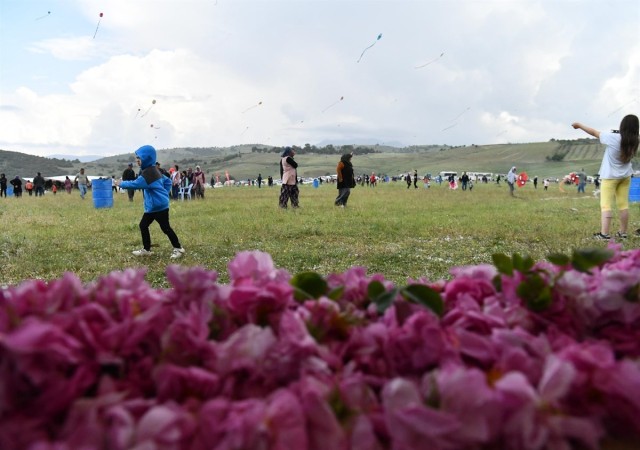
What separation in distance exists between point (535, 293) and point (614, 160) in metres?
8.72

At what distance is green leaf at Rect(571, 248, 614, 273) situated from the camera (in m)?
1.65

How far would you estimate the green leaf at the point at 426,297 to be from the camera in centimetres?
154

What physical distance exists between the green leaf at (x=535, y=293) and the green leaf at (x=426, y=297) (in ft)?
0.88

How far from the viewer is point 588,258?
5.53 ft

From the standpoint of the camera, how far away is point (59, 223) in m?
15.0

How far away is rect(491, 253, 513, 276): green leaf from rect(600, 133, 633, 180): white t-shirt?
8.36 meters

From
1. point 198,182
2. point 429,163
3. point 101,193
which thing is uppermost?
point 198,182

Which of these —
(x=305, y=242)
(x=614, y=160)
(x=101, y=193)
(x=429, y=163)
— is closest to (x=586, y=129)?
(x=614, y=160)

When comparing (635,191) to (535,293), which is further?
(635,191)

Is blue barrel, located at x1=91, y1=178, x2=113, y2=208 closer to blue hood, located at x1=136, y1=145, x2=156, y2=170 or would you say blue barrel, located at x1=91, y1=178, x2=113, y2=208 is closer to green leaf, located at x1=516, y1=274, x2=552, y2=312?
blue hood, located at x1=136, y1=145, x2=156, y2=170

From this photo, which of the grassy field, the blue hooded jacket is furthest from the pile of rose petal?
the blue hooded jacket

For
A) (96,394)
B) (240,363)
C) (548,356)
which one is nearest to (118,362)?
(96,394)

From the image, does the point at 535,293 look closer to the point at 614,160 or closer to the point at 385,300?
the point at 385,300

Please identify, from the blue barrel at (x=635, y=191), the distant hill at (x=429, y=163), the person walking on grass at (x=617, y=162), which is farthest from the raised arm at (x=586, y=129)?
the distant hill at (x=429, y=163)
